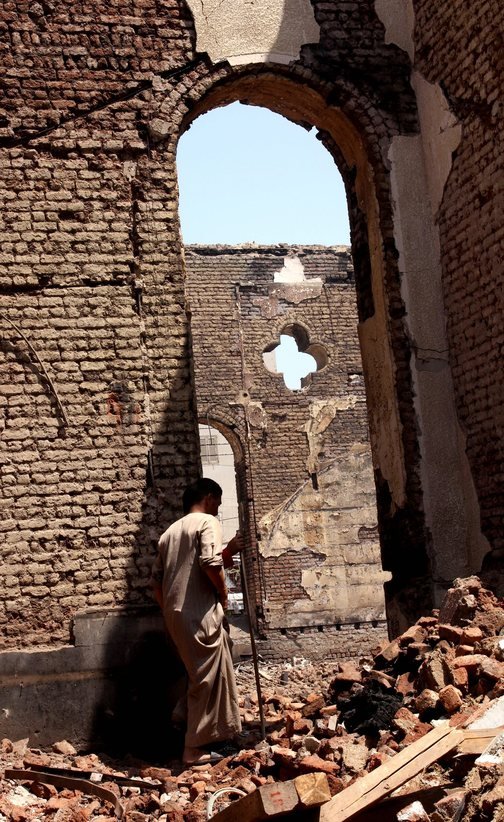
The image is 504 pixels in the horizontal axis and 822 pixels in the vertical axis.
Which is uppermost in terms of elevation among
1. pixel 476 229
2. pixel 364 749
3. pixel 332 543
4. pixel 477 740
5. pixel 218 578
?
pixel 476 229

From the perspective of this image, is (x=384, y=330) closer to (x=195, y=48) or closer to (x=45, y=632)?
(x=195, y=48)

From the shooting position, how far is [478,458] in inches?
301

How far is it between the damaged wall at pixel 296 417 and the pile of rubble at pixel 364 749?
10941 millimetres

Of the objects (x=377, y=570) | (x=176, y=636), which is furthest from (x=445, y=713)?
(x=377, y=570)

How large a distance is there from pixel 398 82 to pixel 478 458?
10.4 ft

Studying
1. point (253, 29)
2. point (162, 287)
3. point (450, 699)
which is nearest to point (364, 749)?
point (450, 699)

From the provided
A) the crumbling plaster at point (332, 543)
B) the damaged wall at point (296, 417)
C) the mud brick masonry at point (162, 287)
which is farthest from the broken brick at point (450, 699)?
Result: the crumbling plaster at point (332, 543)

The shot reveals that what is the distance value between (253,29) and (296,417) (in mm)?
11017

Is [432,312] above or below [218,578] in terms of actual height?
above

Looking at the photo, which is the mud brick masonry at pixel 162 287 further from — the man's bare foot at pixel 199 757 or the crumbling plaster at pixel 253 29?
the man's bare foot at pixel 199 757

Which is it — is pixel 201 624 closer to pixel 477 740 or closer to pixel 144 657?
pixel 144 657

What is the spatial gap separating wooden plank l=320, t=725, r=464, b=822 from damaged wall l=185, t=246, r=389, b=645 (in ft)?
A: 41.9

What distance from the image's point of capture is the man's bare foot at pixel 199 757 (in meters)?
5.61

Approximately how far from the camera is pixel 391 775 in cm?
417
